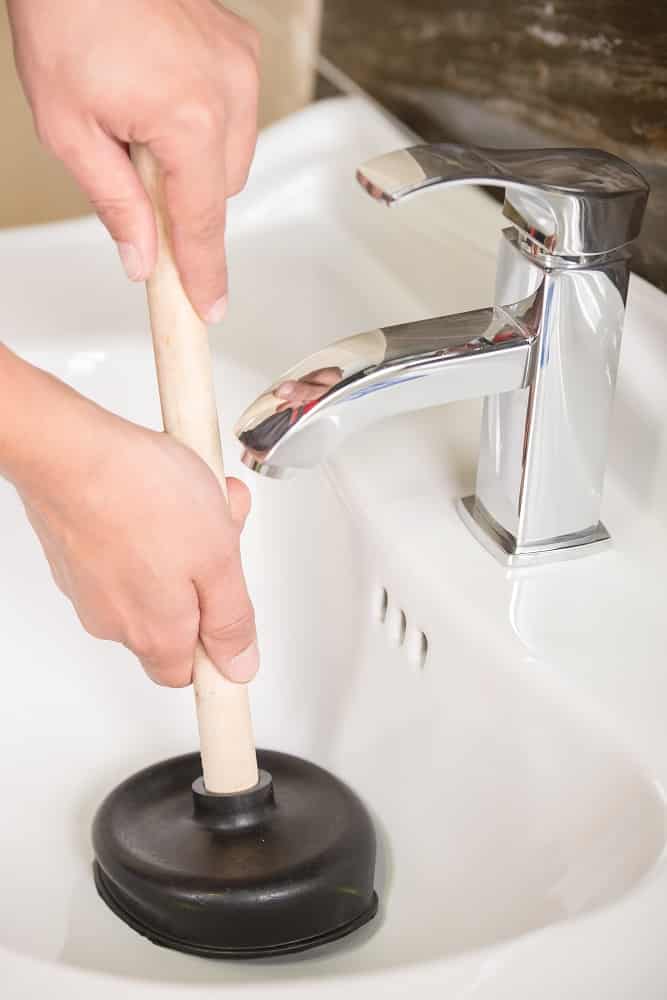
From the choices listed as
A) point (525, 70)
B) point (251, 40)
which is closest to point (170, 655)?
point (251, 40)

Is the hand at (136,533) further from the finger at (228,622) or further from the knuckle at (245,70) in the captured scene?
the knuckle at (245,70)

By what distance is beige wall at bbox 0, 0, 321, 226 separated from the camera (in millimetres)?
912

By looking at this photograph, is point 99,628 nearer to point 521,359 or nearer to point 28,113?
point 521,359

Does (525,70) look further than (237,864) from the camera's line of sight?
Yes

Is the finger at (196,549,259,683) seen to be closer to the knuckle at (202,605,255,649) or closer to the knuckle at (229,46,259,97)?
the knuckle at (202,605,255,649)

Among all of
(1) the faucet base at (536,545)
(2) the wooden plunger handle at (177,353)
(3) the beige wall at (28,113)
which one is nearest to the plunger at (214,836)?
(2) the wooden plunger handle at (177,353)

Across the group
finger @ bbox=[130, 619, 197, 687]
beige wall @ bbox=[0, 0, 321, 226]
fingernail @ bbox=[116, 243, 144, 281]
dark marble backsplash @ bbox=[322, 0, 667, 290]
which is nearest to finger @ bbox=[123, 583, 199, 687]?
finger @ bbox=[130, 619, 197, 687]

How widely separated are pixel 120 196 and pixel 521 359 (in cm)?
14

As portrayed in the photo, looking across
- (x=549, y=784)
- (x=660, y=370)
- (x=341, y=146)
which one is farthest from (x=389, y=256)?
(x=549, y=784)

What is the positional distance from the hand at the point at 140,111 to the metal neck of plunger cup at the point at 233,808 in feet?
0.55

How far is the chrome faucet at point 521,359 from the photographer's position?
40 centimetres

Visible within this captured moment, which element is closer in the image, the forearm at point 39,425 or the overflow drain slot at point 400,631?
the forearm at point 39,425

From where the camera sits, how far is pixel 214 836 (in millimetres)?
435

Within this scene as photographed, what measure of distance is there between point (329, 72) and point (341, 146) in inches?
4.6
